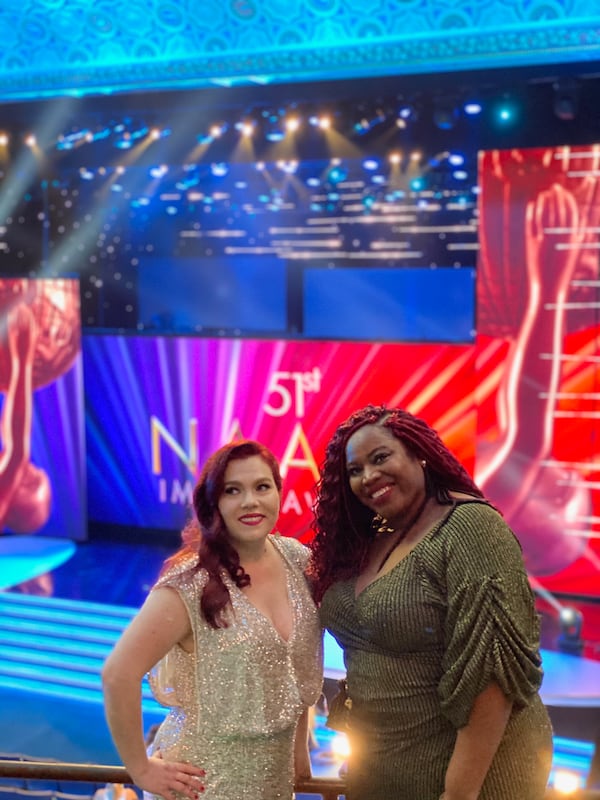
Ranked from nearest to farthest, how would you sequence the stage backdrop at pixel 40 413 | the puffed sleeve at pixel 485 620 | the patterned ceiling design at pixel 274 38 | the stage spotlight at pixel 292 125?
the puffed sleeve at pixel 485 620 → the patterned ceiling design at pixel 274 38 → the stage spotlight at pixel 292 125 → the stage backdrop at pixel 40 413

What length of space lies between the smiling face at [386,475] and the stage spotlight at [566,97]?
437 cm

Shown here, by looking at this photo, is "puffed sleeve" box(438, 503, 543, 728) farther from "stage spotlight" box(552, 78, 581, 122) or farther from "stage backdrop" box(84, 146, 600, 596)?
"stage spotlight" box(552, 78, 581, 122)

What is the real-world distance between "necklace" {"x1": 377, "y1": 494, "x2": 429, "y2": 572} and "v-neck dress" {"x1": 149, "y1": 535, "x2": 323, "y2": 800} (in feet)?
0.71

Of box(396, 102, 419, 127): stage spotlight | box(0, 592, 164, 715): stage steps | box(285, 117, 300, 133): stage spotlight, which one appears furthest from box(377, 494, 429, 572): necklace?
box(285, 117, 300, 133): stage spotlight

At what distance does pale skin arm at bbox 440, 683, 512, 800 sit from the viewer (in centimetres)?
Answer: 138

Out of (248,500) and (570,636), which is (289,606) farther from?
(570,636)

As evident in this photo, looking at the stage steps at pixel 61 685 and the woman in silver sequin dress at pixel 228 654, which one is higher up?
the woman in silver sequin dress at pixel 228 654

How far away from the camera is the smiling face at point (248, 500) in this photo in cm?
161

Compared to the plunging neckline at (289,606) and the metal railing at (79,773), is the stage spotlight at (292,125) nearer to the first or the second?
the plunging neckline at (289,606)

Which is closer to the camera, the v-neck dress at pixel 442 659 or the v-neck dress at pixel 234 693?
the v-neck dress at pixel 442 659

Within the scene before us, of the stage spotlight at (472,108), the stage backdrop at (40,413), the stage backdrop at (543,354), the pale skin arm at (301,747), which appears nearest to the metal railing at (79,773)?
the pale skin arm at (301,747)

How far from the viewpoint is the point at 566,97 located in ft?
17.4

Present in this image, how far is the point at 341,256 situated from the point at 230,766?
589 centimetres

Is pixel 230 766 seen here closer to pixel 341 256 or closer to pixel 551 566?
pixel 551 566
